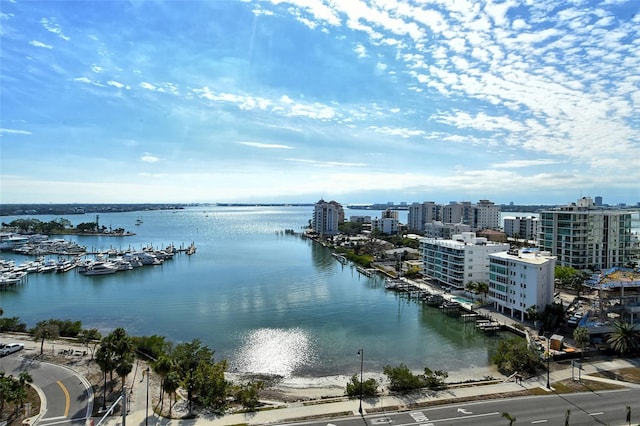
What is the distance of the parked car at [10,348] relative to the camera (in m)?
21.2

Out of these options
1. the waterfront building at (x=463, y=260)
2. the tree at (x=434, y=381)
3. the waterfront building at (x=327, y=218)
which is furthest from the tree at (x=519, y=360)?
the waterfront building at (x=327, y=218)

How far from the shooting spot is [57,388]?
17.2 meters

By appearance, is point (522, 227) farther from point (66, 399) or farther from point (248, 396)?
point (66, 399)

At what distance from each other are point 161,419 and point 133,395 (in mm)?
2805

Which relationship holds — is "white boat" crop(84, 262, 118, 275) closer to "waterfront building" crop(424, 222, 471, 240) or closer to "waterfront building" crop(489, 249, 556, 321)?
"waterfront building" crop(489, 249, 556, 321)

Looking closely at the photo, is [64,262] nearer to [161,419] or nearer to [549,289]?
[161,419]

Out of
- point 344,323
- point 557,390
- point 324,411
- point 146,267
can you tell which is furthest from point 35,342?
point 146,267

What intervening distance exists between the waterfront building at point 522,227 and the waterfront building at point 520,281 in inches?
2153

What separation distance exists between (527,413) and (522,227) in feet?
264

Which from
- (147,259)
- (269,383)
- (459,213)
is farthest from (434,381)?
(459,213)

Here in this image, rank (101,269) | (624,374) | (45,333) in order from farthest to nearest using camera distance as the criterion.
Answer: (101,269)
(45,333)
(624,374)

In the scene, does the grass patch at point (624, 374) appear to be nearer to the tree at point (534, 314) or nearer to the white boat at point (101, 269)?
the tree at point (534, 314)

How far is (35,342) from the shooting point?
23.1 meters

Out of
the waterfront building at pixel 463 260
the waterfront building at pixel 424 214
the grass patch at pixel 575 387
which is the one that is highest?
the waterfront building at pixel 424 214
